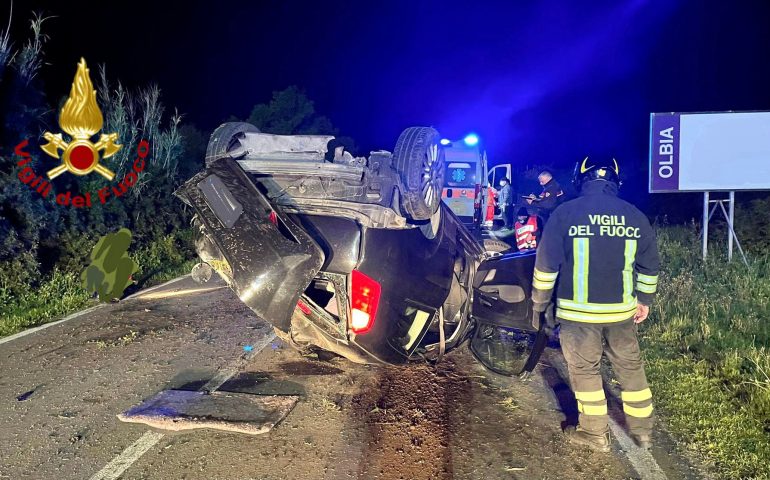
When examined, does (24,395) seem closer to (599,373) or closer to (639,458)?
(599,373)

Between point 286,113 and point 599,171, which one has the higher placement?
point 286,113

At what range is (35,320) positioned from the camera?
20.7 feet

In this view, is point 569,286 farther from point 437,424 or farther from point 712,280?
point 712,280

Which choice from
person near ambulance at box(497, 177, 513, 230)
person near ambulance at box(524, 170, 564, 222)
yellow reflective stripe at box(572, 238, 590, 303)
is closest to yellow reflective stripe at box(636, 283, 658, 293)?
yellow reflective stripe at box(572, 238, 590, 303)

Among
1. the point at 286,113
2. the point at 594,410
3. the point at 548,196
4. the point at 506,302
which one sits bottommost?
the point at 594,410

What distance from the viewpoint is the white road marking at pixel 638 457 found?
10.1ft

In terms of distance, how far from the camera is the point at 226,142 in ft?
14.7

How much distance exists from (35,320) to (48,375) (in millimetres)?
2176

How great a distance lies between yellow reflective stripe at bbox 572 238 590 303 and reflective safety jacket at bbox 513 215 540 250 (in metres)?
5.93

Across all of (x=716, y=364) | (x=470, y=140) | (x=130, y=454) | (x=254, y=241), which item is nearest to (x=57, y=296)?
(x=130, y=454)

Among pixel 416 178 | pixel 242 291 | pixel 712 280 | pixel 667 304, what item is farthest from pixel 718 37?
pixel 242 291

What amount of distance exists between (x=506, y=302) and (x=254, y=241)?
2.15m

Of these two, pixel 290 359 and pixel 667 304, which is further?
pixel 667 304

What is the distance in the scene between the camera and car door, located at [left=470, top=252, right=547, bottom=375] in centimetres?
421
